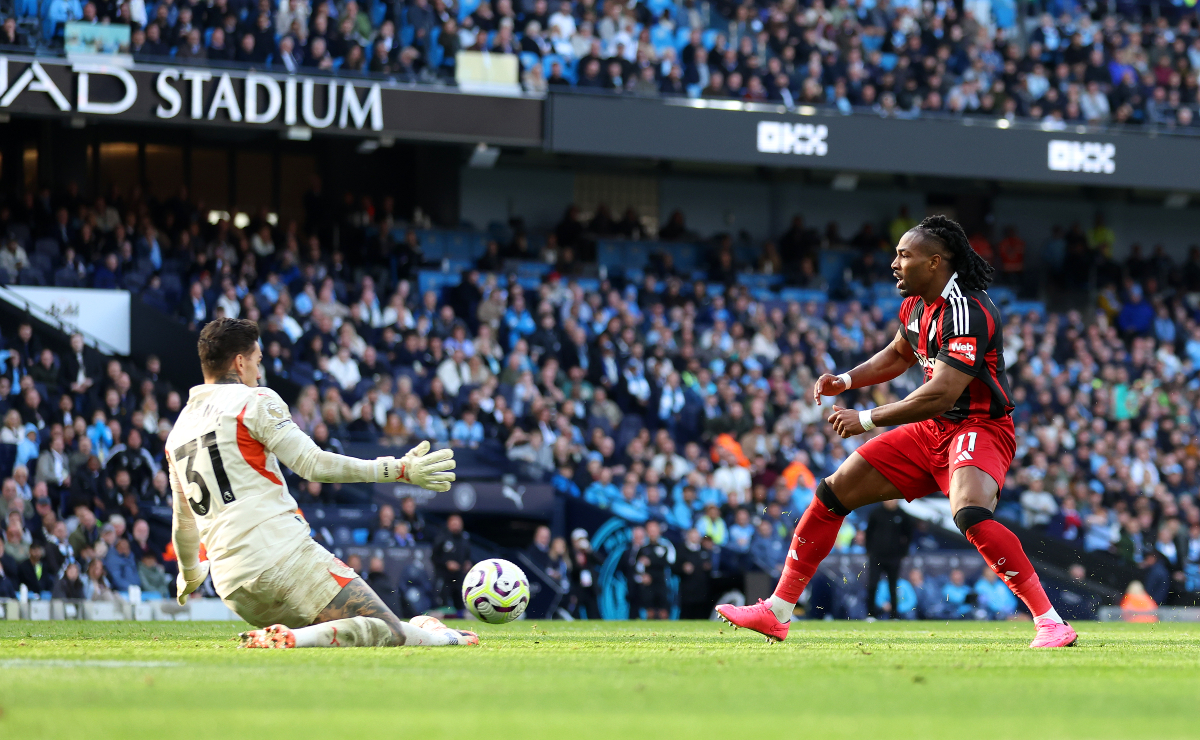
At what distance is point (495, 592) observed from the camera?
7992 mm

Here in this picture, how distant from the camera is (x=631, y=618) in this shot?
15680 mm

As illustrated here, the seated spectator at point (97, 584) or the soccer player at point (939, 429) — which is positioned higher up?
the soccer player at point (939, 429)

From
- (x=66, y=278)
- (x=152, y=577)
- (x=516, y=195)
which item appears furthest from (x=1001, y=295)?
(x=152, y=577)

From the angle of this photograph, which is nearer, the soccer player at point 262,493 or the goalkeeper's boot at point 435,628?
the soccer player at point 262,493

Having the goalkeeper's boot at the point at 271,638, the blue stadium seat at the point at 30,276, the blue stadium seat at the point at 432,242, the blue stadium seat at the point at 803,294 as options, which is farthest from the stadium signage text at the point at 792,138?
the goalkeeper's boot at the point at 271,638

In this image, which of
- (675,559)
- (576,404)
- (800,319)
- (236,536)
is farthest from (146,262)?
(236,536)

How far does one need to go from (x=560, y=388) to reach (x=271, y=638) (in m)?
12.9

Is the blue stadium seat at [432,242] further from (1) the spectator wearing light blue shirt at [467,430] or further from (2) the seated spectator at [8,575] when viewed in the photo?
(2) the seated spectator at [8,575]

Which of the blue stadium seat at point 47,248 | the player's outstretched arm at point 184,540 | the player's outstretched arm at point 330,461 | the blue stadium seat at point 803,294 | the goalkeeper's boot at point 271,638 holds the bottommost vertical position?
the goalkeeper's boot at point 271,638

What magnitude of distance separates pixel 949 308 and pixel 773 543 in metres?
9.64

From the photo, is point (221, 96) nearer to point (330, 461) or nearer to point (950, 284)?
point (950, 284)

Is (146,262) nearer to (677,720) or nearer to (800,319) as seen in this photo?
(800,319)

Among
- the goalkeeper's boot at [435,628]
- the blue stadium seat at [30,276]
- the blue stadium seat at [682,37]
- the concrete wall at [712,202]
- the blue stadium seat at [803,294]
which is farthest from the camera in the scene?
the concrete wall at [712,202]

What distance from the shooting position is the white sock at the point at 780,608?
7773mm
